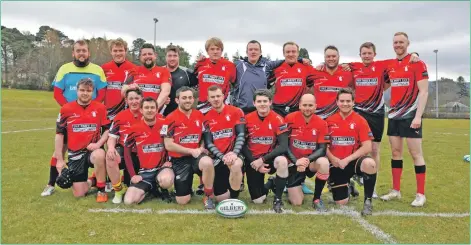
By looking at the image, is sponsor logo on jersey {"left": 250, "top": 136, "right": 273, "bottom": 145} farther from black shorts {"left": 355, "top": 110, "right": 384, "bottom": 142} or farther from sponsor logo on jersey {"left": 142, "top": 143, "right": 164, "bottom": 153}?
black shorts {"left": 355, "top": 110, "right": 384, "bottom": 142}

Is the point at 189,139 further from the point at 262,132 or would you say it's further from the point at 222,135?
the point at 262,132

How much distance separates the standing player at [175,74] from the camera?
637cm

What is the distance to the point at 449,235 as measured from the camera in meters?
4.21

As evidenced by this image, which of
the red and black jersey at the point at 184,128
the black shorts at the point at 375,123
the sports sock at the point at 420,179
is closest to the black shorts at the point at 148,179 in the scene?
the red and black jersey at the point at 184,128

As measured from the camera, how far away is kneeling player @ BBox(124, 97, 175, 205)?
5449 millimetres

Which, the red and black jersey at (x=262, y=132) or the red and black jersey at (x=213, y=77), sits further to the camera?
the red and black jersey at (x=213, y=77)

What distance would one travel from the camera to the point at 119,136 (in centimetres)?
565

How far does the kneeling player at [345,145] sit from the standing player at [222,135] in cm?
134

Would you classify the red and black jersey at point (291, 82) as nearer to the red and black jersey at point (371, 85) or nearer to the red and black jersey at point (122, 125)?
the red and black jersey at point (371, 85)

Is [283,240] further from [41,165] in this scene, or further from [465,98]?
[465,98]

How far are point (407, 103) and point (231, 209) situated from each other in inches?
123

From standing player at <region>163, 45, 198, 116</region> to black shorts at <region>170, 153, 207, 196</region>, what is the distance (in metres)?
1.30

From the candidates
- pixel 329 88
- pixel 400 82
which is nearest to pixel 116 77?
pixel 329 88

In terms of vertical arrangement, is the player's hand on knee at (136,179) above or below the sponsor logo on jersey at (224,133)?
below
